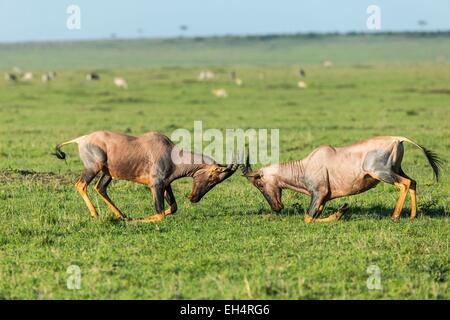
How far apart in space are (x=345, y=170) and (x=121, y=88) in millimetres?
39401

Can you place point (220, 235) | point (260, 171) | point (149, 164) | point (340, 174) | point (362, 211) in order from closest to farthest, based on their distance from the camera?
1. point (220, 235)
2. point (340, 174)
3. point (149, 164)
4. point (260, 171)
5. point (362, 211)

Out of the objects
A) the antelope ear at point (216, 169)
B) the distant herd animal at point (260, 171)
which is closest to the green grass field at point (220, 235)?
the distant herd animal at point (260, 171)

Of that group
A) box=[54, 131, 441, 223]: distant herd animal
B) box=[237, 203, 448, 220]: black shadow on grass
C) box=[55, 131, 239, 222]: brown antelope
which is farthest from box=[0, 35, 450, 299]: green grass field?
box=[55, 131, 239, 222]: brown antelope

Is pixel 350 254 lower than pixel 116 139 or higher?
lower

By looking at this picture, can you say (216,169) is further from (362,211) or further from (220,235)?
(362,211)

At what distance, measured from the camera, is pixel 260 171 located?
38.0 ft

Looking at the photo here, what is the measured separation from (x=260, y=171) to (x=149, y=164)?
1419 millimetres

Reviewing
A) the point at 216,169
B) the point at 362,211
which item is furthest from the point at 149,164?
the point at 362,211

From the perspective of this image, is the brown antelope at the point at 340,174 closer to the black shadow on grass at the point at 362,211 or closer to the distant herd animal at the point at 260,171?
the distant herd animal at the point at 260,171

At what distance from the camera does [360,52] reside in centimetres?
12662

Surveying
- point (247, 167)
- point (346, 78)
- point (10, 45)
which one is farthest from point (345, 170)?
point (10, 45)

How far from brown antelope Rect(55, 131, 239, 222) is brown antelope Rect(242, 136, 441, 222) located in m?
0.53

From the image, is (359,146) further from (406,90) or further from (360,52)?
(360,52)

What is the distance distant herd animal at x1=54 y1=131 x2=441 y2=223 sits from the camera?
10.9 metres
